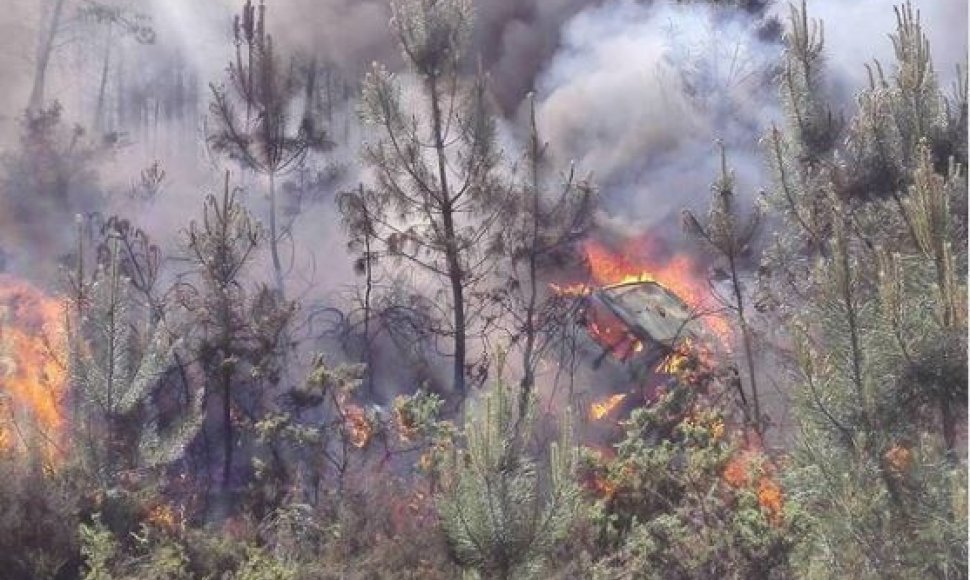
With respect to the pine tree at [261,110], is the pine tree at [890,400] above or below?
below

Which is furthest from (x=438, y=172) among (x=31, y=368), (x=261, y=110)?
(x=31, y=368)

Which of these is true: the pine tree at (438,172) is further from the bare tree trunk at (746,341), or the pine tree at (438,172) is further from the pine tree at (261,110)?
the bare tree trunk at (746,341)

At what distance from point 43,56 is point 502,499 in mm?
9369

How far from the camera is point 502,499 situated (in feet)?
21.3

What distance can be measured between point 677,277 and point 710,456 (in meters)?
2.35

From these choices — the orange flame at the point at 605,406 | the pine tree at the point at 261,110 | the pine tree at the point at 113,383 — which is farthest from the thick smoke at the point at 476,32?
the pine tree at the point at 113,383

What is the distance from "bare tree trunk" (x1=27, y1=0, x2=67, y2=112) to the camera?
40.9 feet

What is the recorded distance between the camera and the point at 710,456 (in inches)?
419

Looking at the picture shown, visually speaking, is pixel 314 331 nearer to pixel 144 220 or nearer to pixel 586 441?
pixel 144 220

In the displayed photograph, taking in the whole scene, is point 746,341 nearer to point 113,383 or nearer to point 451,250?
point 451,250

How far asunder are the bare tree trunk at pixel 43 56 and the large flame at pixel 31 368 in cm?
232

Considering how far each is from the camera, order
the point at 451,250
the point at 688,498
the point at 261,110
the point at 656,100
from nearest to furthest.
A: 1. the point at 688,498
2. the point at 451,250
3. the point at 261,110
4. the point at 656,100

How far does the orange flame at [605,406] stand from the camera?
11.3m

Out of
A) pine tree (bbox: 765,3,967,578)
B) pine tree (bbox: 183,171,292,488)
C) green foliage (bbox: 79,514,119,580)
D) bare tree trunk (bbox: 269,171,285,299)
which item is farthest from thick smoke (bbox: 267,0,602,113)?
pine tree (bbox: 765,3,967,578)
